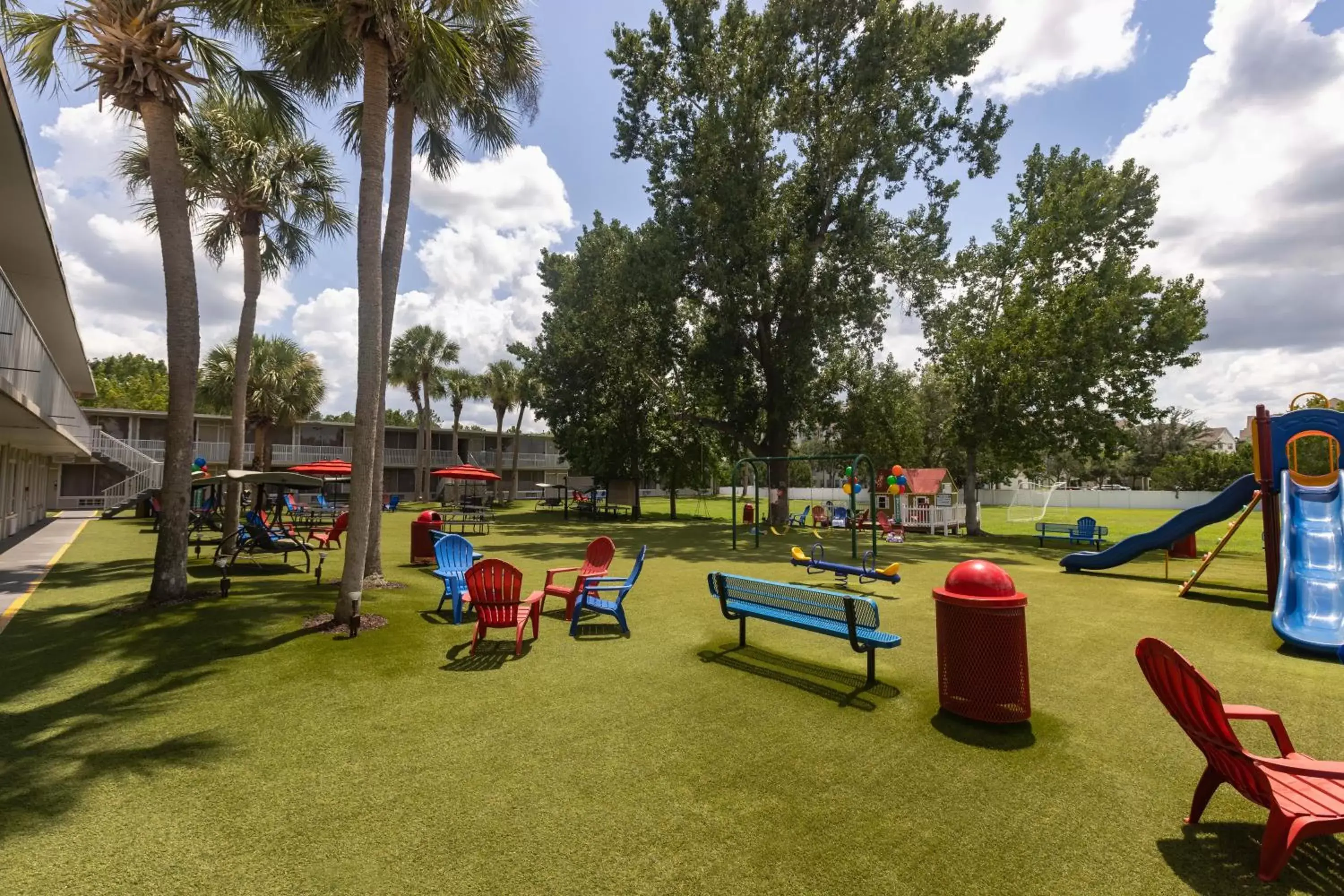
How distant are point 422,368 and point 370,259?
130 feet

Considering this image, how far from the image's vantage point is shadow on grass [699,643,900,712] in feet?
19.7

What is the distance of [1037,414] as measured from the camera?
24.5 m

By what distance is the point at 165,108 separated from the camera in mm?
9500

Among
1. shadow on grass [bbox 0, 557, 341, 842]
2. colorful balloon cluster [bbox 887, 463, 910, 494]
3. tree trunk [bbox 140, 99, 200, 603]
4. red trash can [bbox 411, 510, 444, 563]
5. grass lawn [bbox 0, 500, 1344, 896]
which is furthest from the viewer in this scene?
colorful balloon cluster [bbox 887, 463, 910, 494]

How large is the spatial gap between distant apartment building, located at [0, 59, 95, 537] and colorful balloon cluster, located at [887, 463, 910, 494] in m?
23.5

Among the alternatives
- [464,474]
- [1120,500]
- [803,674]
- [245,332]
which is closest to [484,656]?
[803,674]

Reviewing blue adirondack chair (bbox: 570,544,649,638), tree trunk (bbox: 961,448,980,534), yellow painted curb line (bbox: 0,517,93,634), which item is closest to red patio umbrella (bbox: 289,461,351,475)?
yellow painted curb line (bbox: 0,517,93,634)

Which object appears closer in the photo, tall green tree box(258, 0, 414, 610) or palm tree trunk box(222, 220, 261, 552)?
tall green tree box(258, 0, 414, 610)

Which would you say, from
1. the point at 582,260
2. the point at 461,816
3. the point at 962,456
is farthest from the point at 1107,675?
the point at 962,456

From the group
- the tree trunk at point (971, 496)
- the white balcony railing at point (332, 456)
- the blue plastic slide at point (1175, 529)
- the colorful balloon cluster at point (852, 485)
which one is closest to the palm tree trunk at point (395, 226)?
the colorful balloon cluster at point (852, 485)

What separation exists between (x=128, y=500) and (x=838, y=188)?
3456 centimetres

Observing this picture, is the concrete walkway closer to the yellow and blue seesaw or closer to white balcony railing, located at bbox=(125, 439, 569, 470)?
white balcony railing, located at bbox=(125, 439, 569, 470)

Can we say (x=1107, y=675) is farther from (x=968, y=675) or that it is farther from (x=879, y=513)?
(x=879, y=513)

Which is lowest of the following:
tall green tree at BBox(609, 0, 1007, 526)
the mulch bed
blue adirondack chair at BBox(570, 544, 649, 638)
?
the mulch bed
